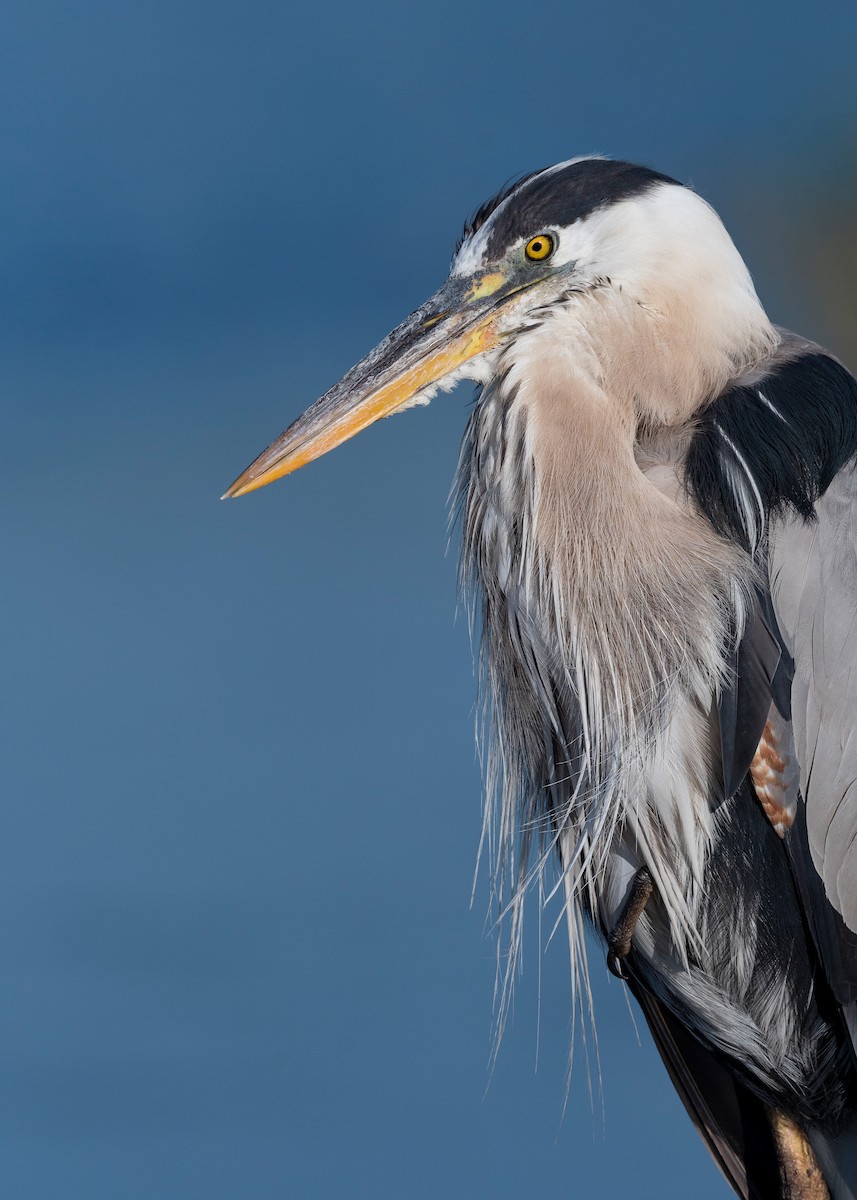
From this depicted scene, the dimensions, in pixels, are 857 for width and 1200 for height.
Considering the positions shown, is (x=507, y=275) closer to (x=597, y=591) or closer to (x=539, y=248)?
(x=539, y=248)

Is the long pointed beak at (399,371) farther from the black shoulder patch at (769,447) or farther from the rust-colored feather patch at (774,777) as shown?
the rust-colored feather patch at (774,777)

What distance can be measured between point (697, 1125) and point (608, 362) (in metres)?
1.01

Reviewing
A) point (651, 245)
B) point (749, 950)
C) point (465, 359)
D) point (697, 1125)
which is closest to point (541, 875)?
point (749, 950)

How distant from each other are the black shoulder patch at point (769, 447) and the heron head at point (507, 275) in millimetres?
153

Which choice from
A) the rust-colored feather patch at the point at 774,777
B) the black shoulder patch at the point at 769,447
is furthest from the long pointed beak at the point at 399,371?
the rust-colored feather patch at the point at 774,777

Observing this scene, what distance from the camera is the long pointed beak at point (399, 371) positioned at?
127 cm

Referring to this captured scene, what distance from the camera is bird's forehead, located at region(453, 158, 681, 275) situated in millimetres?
1233

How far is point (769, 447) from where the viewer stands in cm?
119

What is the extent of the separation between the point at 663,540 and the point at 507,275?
32 cm

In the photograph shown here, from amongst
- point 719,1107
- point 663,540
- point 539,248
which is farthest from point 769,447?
point 719,1107

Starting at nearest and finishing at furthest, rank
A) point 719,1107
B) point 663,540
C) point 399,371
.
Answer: point 663,540
point 399,371
point 719,1107

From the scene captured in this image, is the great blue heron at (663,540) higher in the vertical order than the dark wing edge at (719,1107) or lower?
higher

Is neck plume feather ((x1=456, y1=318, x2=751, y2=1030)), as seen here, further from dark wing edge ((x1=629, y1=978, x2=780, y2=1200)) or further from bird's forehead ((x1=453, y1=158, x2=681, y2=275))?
dark wing edge ((x1=629, y1=978, x2=780, y2=1200))

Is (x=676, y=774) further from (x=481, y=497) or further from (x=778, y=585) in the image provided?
(x=481, y=497)
